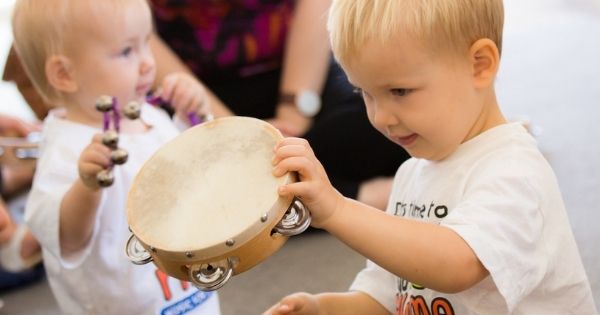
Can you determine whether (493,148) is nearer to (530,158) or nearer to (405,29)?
(530,158)

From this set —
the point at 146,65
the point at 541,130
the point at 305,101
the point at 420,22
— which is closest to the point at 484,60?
the point at 420,22

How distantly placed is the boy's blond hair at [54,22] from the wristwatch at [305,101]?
661mm

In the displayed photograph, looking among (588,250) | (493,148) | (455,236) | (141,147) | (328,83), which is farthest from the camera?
(328,83)

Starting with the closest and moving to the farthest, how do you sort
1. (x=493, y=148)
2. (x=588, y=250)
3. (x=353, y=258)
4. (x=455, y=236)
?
1. (x=455, y=236)
2. (x=493, y=148)
3. (x=588, y=250)
4. (x=353, y=258)

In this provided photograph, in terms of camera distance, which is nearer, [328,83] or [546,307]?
[546,307]

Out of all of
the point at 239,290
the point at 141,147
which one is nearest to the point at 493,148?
the point at 141,147

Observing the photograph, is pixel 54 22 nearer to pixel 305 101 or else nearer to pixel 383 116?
pixel 383 116

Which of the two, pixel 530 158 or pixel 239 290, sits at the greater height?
pixel 530 158

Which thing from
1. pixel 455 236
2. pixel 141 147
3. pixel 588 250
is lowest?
pixel 588 250

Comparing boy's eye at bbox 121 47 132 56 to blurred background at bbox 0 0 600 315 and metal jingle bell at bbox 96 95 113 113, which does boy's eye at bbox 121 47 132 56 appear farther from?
blurred background at bbox 0 0 600 315

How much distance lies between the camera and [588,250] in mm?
1488

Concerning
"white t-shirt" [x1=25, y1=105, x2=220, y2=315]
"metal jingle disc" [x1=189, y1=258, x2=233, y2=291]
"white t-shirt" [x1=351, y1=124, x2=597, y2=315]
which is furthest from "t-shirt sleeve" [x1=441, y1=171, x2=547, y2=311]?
"white t-shirt" [x1=25, y1=105, x2=220, y2=315]

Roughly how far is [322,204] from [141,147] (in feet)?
1.82

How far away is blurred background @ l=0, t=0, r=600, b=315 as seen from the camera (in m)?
1.56
